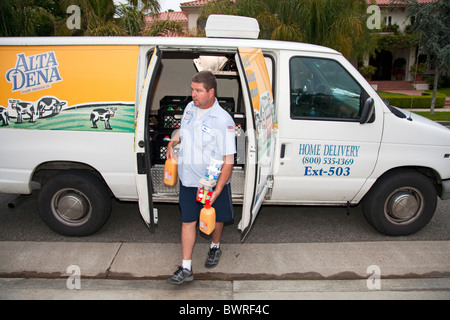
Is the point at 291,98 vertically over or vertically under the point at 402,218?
over

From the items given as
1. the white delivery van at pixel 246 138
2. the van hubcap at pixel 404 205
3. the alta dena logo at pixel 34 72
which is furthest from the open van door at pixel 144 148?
the van hubcap at pixel 404 205

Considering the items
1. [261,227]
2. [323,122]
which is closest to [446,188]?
[323,122]

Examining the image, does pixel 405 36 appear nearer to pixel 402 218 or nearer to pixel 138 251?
pixel 402 218

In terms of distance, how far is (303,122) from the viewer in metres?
3.88

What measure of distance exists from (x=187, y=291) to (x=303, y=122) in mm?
2071

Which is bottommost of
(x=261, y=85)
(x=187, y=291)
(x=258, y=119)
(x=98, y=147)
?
(x=187, y=291)

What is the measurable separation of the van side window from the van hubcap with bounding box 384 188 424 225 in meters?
1.07

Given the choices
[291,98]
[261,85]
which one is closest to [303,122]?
[291,98]

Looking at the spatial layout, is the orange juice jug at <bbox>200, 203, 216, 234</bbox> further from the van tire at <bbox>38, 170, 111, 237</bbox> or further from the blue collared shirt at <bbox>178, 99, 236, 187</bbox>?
the van tire at <bbox>38, 170, 111, 237</bbox>

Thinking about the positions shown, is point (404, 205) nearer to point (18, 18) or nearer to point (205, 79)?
point (205, 79)

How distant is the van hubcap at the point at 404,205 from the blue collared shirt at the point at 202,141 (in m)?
2.23

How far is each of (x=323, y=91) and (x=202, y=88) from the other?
159cm

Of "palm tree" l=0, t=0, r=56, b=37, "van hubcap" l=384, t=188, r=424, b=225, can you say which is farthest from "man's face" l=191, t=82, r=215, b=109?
"palm tree" l=0, t=0, r=56, b=37

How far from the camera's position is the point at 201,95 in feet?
9.82
